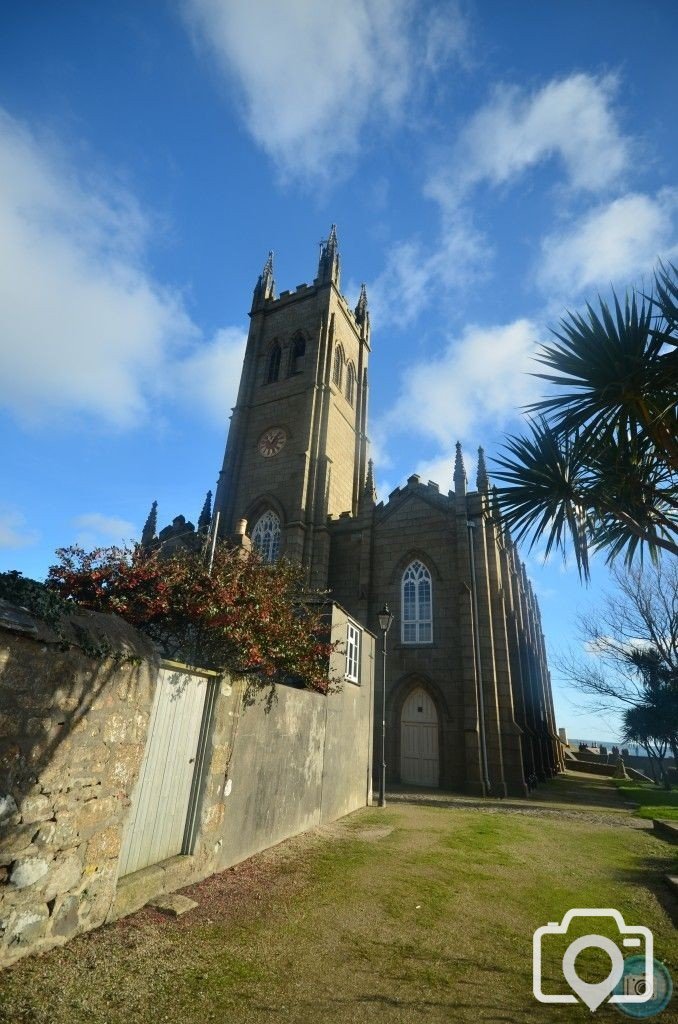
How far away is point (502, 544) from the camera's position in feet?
81.6

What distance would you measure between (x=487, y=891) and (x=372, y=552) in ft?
51.8

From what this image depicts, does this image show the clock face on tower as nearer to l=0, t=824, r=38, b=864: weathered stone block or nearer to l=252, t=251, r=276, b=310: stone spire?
l=252, t=251, r=276, b=310: stone spire

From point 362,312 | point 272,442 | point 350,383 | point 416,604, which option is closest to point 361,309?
point 362,312

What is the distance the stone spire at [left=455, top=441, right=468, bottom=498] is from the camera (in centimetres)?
2097

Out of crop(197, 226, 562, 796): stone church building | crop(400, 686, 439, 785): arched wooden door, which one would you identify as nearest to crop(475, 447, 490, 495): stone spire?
crop(197, 226, 562, 796): stone church building

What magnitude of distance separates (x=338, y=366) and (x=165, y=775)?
27.0 metres

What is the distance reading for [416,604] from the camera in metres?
20.0

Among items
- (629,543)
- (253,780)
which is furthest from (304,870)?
(629,543)

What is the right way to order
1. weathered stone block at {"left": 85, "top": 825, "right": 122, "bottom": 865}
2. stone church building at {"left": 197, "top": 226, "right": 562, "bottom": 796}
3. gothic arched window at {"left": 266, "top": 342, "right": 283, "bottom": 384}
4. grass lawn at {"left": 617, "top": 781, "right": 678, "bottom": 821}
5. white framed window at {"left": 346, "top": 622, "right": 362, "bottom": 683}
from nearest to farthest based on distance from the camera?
weathered stone block at {"left": 85, "top": 825, "right": 122, "bottom": 865}
white framed window at {"left": 346, "top": 622, "right": 362, "bottom": 683}
grass lawn at {"left": 617, "top": 781, "right": 678, "bottom": 821}
stone church building at {"left": 197, "top": 226, "right": 562, "bottom": 796}
gothic arched window at {"left": 266, "top": 342, "right": 283, "bottom": 384}

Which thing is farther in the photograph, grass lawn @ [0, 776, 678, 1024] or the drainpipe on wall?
the drainpipe on wall

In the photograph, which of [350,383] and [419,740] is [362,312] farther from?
[419,740]

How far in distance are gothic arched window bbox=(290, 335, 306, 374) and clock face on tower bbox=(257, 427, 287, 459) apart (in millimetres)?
4356

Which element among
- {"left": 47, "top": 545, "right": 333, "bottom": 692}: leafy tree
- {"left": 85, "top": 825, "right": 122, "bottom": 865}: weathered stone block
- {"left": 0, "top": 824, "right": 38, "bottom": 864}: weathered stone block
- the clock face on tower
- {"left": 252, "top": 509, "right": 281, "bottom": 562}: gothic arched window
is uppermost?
the clock face on tower

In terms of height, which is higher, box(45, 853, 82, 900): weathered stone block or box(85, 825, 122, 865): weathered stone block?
box(85, 825, 122, 865): weathered stone block
